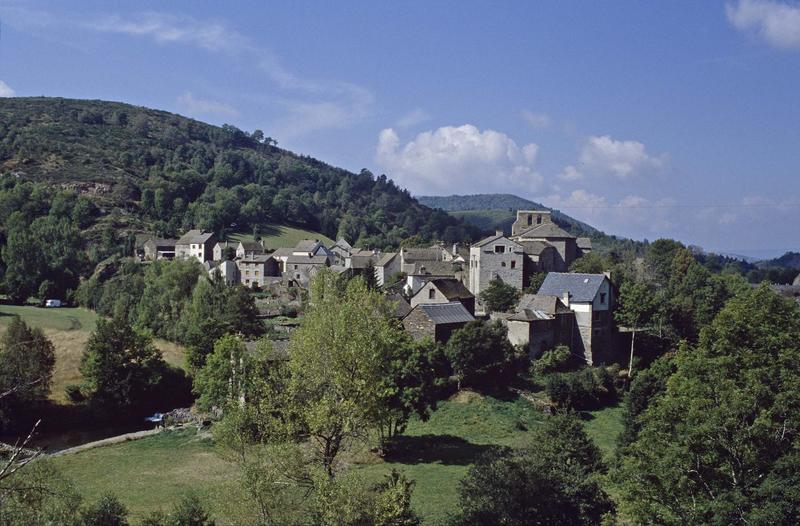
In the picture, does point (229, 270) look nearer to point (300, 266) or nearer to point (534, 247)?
point (300, 266)

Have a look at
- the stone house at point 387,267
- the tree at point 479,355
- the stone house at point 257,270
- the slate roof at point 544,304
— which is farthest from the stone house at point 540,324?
the stone house at point 257,270

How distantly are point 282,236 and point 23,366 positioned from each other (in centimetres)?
9762

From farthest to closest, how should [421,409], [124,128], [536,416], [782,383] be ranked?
1. [124,128]
2. [536,416]
3. [421,409]
4. [782,383]

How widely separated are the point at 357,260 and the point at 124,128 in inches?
5419

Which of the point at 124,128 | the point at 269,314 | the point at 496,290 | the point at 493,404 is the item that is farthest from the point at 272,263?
→ the point at 124,128

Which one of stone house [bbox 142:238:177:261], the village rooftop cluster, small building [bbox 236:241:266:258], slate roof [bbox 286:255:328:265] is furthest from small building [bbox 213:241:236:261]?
slate roof [bbox 286:255:328:265]

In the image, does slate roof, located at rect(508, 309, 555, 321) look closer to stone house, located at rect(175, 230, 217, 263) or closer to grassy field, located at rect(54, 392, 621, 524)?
grassy field, located at rect(54, 392, 621, 524)

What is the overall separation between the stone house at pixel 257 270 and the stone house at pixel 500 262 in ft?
124

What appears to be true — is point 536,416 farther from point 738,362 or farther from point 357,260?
point 357,260

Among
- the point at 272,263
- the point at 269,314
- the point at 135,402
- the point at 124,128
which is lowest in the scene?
the point at 135,402

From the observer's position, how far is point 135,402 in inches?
1655

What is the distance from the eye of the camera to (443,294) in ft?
162

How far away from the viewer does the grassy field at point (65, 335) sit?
46531mm

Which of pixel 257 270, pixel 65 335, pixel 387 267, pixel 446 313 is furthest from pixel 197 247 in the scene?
pixel 446 313
